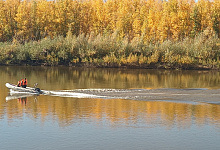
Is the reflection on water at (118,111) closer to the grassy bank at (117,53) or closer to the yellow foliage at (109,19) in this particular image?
the grassy bank at (117,53)

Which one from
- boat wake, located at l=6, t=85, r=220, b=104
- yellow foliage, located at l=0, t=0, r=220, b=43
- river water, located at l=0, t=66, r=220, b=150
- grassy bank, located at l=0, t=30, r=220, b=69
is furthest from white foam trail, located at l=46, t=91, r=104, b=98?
yellow foliage, located at l=0, t=0, r=220, b=43

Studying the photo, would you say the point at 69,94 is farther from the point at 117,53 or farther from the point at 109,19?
the point at 109,19

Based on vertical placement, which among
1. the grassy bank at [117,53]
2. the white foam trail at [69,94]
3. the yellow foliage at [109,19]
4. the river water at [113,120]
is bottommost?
the river water at [113,120]

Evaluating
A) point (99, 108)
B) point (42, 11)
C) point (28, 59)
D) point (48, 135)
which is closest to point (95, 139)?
point (48, 135)

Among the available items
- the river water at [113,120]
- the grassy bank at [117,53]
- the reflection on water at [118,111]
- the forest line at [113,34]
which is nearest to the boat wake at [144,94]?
the river water at [113,120]

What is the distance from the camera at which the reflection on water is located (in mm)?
32250

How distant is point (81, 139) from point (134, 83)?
30.6 meters

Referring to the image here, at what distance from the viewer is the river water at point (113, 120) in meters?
26.4

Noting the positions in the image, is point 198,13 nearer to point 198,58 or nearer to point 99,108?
point 198,58

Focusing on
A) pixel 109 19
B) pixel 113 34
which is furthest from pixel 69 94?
pixel 109 19

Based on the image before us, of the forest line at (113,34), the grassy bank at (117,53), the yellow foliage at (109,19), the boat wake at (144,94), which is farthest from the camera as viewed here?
the yellow foliage at (109,19)

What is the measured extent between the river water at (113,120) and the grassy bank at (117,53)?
131ft

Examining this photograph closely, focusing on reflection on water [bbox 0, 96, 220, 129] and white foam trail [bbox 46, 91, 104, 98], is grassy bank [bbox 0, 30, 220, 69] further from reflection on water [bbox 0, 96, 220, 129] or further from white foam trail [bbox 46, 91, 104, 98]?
reflection on water [bbox 0, 96, 220, 129]

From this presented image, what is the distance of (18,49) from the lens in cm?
9144
